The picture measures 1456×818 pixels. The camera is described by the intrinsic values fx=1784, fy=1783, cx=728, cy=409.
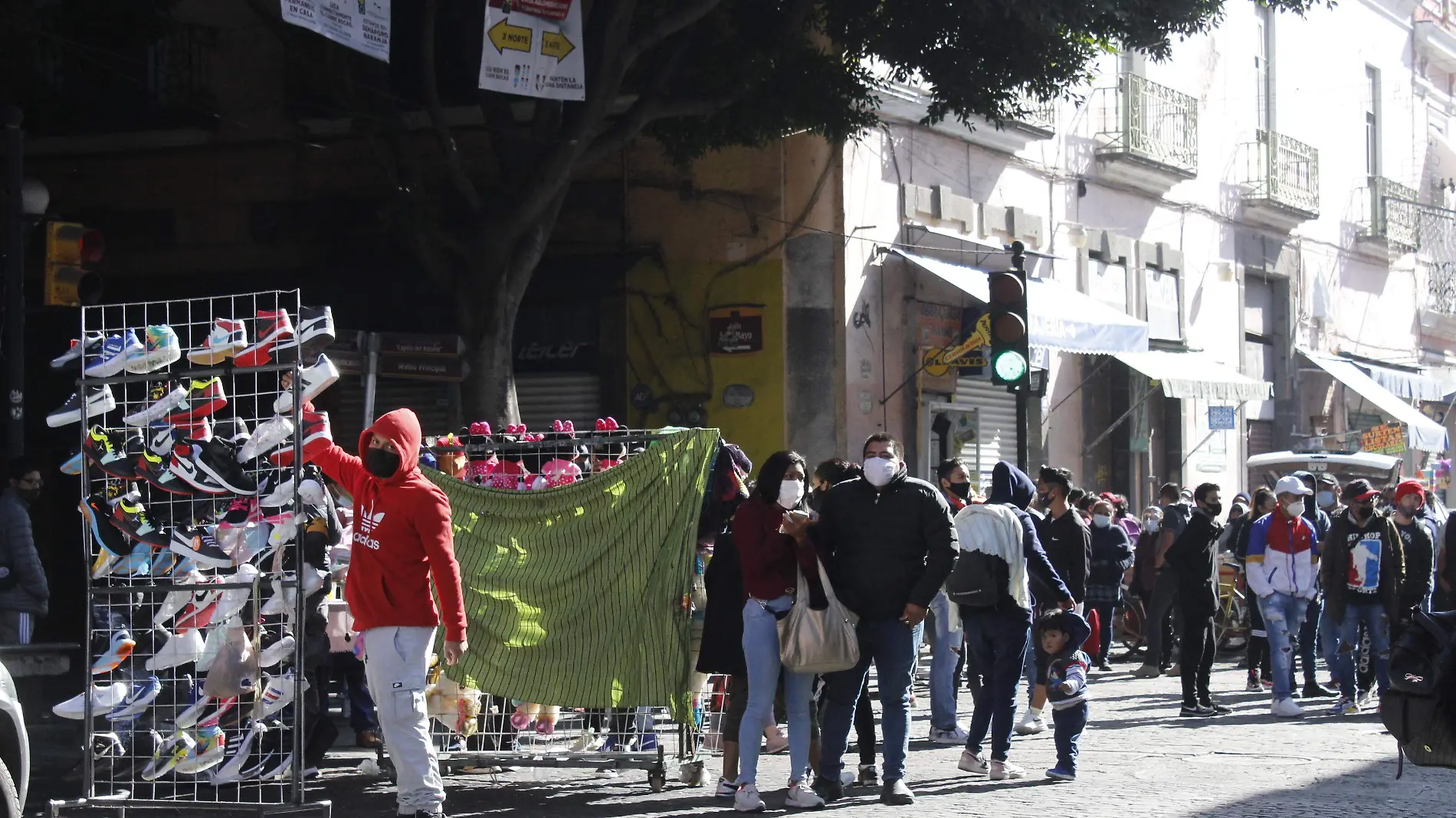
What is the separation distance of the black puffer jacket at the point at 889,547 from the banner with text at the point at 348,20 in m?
5.75

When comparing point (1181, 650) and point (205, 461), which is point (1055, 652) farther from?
point (205, 461)

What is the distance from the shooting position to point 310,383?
7.68 metres

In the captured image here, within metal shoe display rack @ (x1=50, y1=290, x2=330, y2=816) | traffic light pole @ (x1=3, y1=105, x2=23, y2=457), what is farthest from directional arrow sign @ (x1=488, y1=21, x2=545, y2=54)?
metal shoe display rack @ (x1=50, y1=290, x2=330, y2=816)

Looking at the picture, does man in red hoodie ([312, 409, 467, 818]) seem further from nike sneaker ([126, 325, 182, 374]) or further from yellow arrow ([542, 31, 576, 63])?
yellow arrow ([542, 31, 576, 63])

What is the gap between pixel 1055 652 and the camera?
378 inches

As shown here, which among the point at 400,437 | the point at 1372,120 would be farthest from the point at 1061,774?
the point at 1372,120

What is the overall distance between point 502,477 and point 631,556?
0.94 metres

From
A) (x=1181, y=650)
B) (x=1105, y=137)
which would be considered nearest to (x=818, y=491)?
(x=1181, y=650)

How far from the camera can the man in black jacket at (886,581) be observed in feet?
27.6

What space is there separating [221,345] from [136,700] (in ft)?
5.29

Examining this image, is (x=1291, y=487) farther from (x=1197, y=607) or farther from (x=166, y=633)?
(x=166, y=633)

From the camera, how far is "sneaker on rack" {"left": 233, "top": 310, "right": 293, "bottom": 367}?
25.2ft

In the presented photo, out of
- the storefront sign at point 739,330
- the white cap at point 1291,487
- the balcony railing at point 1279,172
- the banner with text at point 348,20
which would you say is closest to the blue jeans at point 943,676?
the white cap at point 1291,487

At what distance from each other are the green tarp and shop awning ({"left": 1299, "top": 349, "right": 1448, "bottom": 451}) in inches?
829
